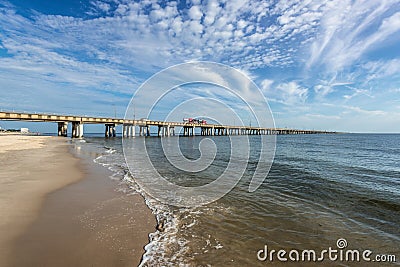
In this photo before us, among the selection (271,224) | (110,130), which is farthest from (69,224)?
(110,130)

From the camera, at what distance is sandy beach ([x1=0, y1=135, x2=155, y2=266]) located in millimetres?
3551

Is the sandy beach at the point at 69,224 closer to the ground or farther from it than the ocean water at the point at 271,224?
farther from it

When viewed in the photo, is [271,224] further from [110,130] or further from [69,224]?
[110,130]

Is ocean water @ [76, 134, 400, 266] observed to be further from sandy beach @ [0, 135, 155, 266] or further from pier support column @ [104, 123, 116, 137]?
pier support column @ [104, 123, 116, 137]

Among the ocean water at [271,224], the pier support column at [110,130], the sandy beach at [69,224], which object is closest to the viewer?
the sandy beach at [69,224]

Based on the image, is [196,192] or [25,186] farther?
[196,192]

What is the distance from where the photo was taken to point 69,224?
4.85 meters

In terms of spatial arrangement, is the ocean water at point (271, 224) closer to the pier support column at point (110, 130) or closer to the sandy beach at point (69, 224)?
the sandy beach at point (69, 224)

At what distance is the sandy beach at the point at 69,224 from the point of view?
3.55 m

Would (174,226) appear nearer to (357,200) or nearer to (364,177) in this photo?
(357,200)

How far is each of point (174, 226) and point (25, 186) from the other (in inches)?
248

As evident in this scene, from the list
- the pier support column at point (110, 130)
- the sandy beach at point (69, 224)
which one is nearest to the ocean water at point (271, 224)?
the sandy beach at point (69, 224)

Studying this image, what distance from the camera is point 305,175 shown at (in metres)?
12.7

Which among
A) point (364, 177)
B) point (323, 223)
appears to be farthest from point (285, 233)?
point (364, 177)
